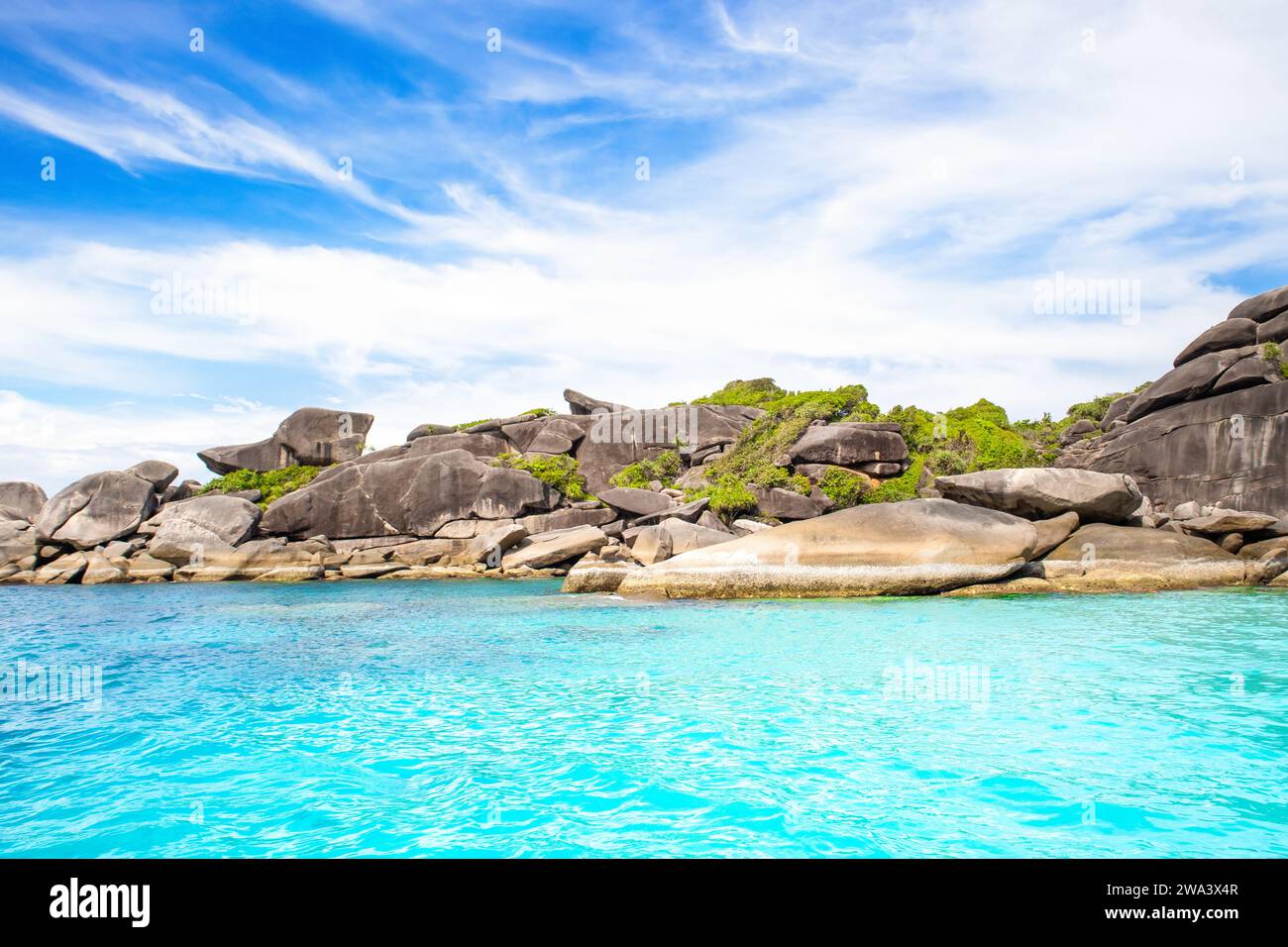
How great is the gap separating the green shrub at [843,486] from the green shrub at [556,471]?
10621 millimetres

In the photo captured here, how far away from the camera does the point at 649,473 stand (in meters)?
33.8

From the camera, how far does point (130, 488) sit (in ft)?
Answer: 93.9

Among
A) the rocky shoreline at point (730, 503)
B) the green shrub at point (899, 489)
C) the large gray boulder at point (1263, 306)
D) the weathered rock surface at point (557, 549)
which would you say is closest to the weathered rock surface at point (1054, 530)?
the rocky shoreline at point (730, 503)

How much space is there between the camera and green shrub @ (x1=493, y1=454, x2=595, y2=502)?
104ft

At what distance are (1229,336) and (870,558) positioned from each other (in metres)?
16.9

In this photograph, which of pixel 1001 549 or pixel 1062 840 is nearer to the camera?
pixel 1062 840

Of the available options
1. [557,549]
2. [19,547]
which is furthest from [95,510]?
[557,549]

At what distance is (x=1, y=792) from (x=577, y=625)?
8.51 meters

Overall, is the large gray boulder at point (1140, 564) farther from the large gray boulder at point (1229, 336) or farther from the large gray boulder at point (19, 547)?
the large gray boulder at point (19, 547)

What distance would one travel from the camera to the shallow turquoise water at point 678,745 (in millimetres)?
4207

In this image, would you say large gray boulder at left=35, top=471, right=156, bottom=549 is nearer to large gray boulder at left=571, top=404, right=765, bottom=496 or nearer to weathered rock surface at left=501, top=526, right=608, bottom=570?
weathered rock surface at left=501, top=526, right=608, bottom=570

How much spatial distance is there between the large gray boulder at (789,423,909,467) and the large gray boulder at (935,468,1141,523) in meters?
9.04
